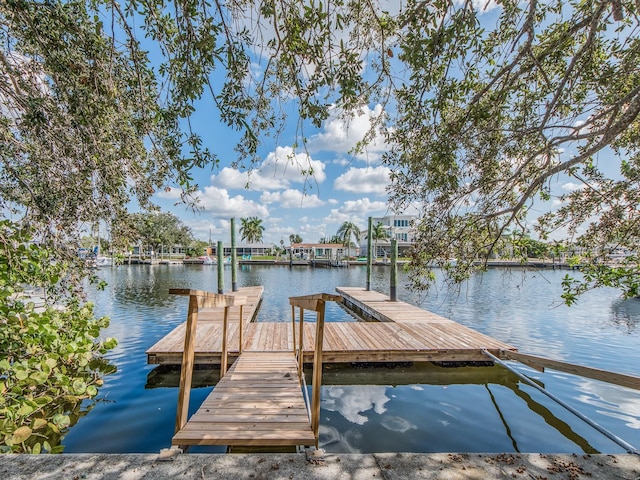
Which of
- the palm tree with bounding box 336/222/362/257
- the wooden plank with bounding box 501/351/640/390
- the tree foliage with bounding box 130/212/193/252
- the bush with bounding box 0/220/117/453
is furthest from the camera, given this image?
the palm tree with bounding box 336/222/362/257

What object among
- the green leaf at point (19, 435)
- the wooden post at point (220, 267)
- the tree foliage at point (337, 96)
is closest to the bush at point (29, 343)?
the green leaf at point (19, 435)

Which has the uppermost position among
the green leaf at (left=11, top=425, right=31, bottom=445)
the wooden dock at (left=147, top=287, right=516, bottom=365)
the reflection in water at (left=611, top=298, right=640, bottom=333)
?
the green leaf at (left=11, top=425, right=31, bottom=445)

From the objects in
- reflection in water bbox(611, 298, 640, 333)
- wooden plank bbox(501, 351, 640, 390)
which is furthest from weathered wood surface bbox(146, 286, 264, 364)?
reflection in water bbox(611, 298, 640, 333)

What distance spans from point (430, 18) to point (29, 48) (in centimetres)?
411

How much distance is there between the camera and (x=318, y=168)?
10.7 ft

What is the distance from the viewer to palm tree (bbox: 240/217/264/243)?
252 ft

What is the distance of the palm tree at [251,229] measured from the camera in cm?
7688

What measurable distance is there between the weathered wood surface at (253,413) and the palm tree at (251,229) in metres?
73.5

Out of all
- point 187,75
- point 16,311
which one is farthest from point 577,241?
point 16,311

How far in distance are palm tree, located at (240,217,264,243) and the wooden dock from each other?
68.7 meters

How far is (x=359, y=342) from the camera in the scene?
286 inches

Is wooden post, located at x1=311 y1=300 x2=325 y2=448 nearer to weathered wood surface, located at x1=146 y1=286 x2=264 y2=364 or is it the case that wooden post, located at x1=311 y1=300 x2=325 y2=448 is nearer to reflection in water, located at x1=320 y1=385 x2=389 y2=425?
reflection in water, located at x1=320 y1=385 x2=389 y2=425

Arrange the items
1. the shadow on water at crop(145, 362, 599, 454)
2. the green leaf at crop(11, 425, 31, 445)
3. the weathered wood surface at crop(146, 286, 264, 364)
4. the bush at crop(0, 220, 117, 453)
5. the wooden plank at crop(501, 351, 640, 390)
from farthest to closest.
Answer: the weathered wood surface at crop(146, 286, 264, 364)
the shadow on water at crop(145, 362, 599, 454)
the wooden plank at crop(501, 351, 640, 390)
the bush at crop(0, 220, 117, 453)
the green leaf at crop(11, 425, 31, 445)

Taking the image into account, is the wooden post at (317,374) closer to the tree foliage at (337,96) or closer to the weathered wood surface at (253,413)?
the weathered wood surface at (253,413)
